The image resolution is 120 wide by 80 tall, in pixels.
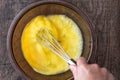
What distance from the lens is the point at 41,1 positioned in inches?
31.7

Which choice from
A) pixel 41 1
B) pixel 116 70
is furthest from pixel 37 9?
pixel 116 70

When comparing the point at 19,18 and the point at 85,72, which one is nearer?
the point at 85,72

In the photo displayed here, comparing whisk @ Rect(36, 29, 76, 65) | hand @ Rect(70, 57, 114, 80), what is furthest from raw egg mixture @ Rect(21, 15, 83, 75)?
hand @ Rect(70, 57, 114, 80)

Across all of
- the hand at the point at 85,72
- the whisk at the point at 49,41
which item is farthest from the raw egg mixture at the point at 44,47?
the hand at the point at 85,72

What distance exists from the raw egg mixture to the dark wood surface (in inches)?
1.9

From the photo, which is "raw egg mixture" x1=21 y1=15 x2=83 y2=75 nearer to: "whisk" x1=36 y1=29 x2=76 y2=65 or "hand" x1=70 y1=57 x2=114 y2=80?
"whisk" x1=36 y1=29 x2=76 y2=65

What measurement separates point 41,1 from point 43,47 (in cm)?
12

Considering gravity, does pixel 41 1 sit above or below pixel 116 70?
above

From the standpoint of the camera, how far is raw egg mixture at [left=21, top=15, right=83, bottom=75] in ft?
2.77

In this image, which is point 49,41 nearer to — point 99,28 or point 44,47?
point 44,47

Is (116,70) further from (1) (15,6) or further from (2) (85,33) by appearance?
(1) (15,6)

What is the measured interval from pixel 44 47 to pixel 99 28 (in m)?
0.16

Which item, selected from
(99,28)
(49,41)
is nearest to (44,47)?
(49,41)

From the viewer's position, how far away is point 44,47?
84 centimetres
